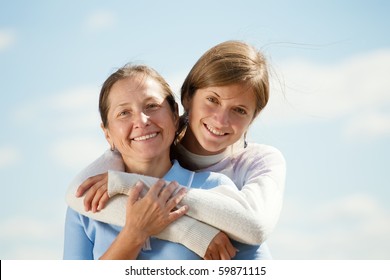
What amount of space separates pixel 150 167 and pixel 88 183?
0.27 metres

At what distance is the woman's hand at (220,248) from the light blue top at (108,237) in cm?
7

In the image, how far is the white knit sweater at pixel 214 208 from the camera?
234cm

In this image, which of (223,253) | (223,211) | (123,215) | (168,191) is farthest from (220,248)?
(123,215)

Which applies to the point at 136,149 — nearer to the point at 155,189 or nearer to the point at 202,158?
the point at 155,189

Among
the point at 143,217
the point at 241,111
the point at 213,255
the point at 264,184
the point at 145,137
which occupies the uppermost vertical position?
the point at 241,111

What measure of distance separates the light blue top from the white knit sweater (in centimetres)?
7

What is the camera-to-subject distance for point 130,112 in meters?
2.56

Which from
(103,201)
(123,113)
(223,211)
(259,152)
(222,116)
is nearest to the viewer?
(223,211)

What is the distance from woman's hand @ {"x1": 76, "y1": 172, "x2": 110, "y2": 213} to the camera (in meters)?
2.46

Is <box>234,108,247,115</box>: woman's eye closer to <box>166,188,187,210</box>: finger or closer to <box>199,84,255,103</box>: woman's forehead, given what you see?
<box>199,84,255,103</box>: woman's forehead

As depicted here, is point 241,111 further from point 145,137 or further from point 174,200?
point 174,200

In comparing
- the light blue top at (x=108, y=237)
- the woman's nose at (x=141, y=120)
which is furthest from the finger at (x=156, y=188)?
the woman's nose at (x=141, y=120)

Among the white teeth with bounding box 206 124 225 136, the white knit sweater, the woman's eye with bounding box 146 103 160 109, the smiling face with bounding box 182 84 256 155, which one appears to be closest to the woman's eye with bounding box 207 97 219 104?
the smiling face with bounding box 182 84 256 155

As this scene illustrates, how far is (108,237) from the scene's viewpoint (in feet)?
8.27
